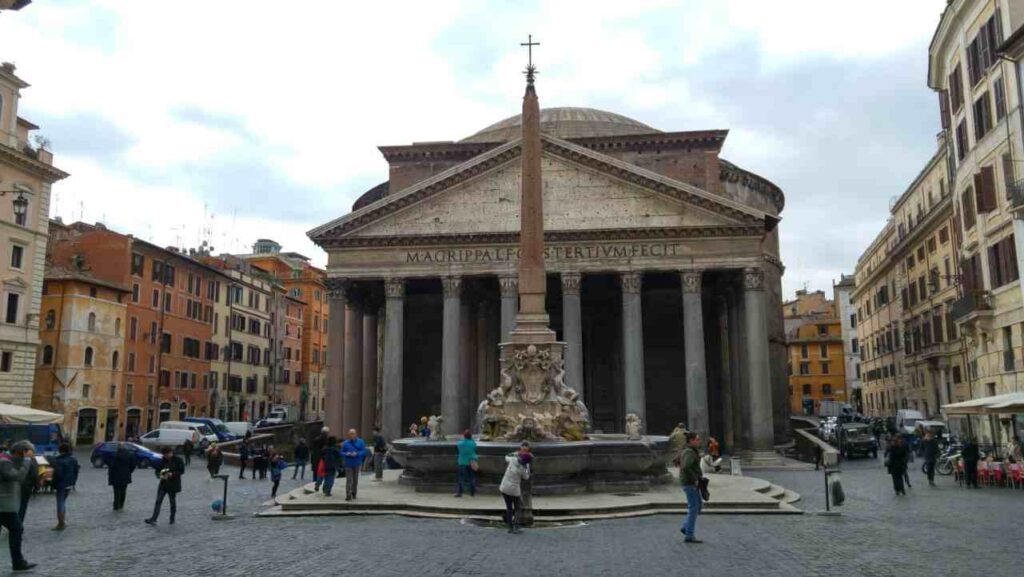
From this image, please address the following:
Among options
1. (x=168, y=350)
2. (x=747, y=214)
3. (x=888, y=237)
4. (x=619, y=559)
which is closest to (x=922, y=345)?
(x=888, y=237)

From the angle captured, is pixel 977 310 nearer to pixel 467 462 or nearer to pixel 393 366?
pixel 467 462

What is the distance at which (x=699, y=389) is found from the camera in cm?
2980

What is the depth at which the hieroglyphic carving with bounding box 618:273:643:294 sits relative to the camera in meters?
31.0

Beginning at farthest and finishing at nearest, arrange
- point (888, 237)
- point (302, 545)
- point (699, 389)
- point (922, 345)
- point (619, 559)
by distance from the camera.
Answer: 1. point (888, 237)
2. point (922, 345)
3. point (699, 389)
4. point (302, 545)
5. point (619, 559)

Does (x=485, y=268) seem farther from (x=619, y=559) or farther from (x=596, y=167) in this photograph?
(x=619, y=559)

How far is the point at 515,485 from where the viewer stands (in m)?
11.1

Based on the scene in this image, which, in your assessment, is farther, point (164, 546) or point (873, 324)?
point (873, 324)

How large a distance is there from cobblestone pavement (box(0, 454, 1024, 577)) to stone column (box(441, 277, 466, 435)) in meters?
15.8

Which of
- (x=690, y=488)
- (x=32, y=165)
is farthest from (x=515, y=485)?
(x=32, y=165)

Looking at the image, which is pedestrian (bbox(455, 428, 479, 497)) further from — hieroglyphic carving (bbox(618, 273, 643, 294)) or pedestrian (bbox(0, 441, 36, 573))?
hieroglyphic carving (bbox(618, 273, 643, 294))

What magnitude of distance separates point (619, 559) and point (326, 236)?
990 inches

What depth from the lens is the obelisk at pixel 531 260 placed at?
599 inches

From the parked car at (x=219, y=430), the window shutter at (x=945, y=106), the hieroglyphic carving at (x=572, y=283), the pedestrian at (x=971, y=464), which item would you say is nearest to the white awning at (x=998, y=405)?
the pedestrian at (x=971, y=464)

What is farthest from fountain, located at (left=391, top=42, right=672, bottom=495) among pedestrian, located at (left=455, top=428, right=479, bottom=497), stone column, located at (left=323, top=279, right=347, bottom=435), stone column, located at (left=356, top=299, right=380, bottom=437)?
stone column, located at (left=356, top=299, right=380, bottom=437)
